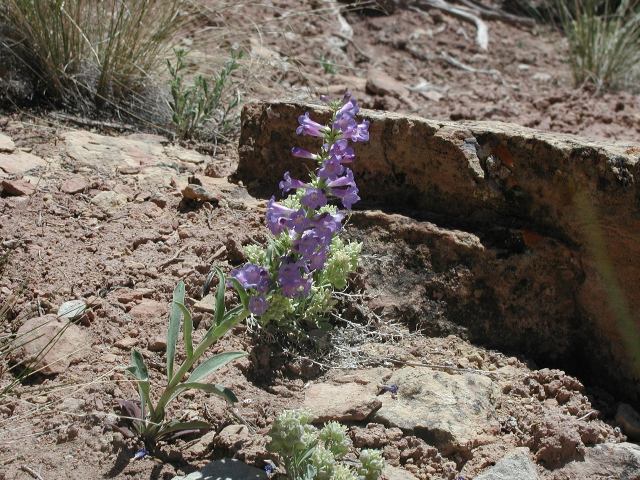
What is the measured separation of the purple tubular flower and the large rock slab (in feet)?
3.47

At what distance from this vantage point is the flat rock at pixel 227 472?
2.37 meters

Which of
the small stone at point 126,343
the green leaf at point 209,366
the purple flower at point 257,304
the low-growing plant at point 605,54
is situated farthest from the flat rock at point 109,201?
the low-growing plant at point 605,54

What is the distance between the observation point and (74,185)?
11.8 feet

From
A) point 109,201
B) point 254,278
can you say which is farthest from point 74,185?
point 254,278

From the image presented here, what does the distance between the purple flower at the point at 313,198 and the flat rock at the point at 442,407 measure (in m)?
0.81

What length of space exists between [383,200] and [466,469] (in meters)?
1.19

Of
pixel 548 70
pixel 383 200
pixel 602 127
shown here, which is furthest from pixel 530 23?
pixel 383 200

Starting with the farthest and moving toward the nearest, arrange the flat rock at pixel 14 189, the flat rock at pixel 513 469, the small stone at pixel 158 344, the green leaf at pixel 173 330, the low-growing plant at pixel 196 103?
the low-growing plant at pixel 196 103 < the flat rock at pixel 14 189 < the small stone at pixel 158 344 < the flat rock at pixel 513 469 < the green leaf at pixel 173 330

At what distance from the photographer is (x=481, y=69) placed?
6.71 meters

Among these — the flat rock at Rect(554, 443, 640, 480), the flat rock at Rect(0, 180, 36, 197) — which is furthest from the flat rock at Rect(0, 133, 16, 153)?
the flat rock at Rect(554, 443, 640, 480)

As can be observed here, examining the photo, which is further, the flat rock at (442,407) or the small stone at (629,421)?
the small stone at (629,421)

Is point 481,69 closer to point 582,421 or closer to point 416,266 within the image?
point 416,266

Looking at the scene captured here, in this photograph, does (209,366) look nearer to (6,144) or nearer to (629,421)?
(629,421)

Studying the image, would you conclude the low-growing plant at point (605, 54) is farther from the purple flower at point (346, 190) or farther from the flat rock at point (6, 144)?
the purple flower at point (346, 190)
